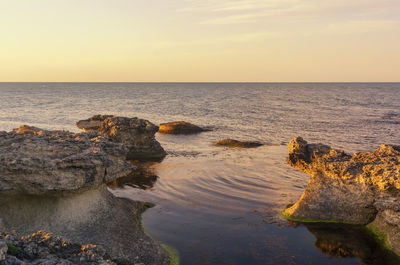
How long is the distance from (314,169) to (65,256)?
14.6 metres

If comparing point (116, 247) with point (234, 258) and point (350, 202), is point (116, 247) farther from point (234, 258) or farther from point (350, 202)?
point (350, 202)

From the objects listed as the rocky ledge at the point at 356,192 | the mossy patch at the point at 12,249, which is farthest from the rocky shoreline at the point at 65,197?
the rocky ledge at the point at 356,192

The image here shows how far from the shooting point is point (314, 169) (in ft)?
62.6

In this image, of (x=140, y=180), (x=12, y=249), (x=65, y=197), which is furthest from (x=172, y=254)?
(x=140, y=180)

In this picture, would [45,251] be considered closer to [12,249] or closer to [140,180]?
[12,249]

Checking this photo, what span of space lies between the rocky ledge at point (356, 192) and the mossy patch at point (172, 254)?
6.99 meters

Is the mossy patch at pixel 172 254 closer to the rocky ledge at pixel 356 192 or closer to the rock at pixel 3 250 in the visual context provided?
the rocky ledge at pixel 356 192

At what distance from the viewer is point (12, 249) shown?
7.75 metres

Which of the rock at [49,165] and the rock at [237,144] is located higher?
the rock at [49,165]

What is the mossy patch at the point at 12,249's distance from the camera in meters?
7.67

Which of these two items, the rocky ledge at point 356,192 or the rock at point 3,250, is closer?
the rock at point 3,250

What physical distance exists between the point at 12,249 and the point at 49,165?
5940 mm

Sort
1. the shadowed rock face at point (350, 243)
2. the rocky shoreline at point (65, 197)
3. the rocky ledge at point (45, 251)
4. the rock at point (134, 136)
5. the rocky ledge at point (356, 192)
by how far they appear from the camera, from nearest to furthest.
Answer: the rocky ledge at point (45, 251) → the rocky shoreline at point (65, 197) → the shadowed rock face at point (350, 243) → the rocky ledge at point (356, 192) → the rock at point (134, 136)

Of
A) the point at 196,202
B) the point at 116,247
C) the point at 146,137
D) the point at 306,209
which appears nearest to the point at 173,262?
the point at 116,247
